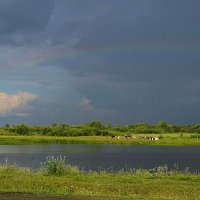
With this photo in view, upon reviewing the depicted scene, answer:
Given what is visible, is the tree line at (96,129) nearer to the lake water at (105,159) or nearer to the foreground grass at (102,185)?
the lake water at (105,159)

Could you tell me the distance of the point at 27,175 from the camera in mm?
34688

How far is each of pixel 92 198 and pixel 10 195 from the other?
4002mm

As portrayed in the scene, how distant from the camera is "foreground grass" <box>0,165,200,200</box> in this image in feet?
84.7

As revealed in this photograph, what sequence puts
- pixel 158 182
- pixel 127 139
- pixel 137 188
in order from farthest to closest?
pixel 127 139
pixel 158 182
pixel 137 188

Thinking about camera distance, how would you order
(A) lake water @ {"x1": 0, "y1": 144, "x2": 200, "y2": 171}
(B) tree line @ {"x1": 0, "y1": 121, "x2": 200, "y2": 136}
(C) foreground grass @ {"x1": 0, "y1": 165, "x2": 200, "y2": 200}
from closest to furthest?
(C) foreground grass @ {"x1": 0, "y1": 165, "x2": 200, "y2": 200}, (A) lake water @ {"x1": 0, "y1": 144, "x2": 200, "y2": 171}, (B) tree line @ {"x1": 0, "y1": 121, "x2": 200, "y2": 136}

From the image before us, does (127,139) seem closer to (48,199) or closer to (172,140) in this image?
(172,140)

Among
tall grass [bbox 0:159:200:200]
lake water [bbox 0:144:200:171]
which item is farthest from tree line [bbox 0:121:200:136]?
tall grass [bbox 0:159:200:200]

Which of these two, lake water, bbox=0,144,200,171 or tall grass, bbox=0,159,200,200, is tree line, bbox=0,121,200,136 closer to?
lake water, bbox=0,144,200,171

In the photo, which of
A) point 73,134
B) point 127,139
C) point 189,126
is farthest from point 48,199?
point 189,126

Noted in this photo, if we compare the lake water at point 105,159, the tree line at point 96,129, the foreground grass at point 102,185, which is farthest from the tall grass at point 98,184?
the tree line at point 96,129

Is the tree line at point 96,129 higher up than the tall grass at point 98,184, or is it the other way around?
the tree line at point 96,129

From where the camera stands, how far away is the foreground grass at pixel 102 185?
2581cm

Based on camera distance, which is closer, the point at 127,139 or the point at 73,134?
the point at 127,139

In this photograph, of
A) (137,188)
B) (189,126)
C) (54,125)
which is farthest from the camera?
(189,126)
